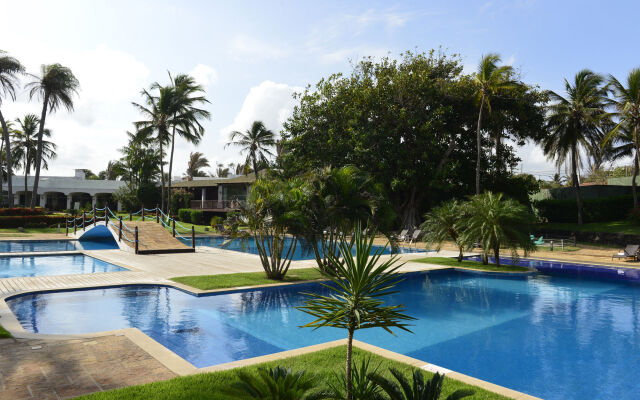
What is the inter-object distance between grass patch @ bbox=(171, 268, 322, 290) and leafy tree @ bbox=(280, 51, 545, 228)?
52.1 ft

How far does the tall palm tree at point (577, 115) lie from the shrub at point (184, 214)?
1191 inches

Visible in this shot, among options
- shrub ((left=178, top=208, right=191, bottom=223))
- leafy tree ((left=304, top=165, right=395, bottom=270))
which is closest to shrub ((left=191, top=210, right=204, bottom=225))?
shrub ((left=178, top=208, right=191, bottom=223))

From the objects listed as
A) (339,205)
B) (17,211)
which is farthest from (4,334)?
(17,211)

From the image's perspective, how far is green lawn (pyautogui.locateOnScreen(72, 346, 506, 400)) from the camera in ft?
14.9

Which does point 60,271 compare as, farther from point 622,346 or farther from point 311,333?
point 622,346

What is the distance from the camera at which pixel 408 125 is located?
93.0 ft

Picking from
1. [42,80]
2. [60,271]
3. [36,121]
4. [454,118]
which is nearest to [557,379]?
[60,271]

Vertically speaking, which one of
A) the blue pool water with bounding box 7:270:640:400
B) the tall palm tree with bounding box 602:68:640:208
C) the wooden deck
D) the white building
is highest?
the tall palm tree with bounding box 602:68:640:208

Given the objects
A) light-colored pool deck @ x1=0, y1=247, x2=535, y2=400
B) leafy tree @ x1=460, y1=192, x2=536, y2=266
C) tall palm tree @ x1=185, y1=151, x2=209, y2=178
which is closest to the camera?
light-colored pool deck @ x1=0, y1=247, x2=535, y2=400

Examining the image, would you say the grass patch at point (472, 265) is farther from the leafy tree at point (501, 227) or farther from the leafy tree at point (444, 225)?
the leafy tree at point (501, 227)

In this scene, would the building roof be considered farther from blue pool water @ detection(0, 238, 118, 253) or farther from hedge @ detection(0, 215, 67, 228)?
blue pool water @ detection(0, 238, 118, 253)

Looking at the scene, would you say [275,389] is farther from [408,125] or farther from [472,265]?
[408,125]

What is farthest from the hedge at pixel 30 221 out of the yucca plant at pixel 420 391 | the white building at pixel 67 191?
the yucca plant at pixel 420 391

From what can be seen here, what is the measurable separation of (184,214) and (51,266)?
2305 cm
